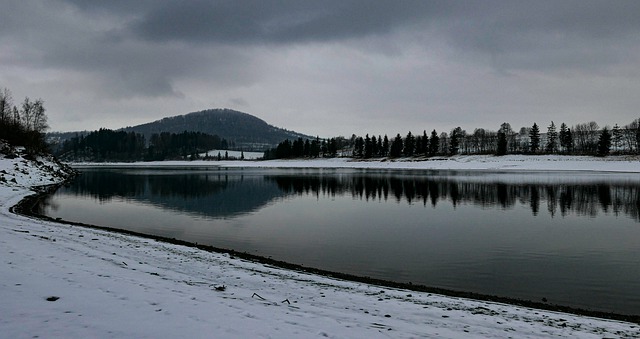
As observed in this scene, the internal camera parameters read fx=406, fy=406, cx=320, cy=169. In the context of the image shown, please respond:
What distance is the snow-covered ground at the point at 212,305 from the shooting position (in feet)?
22.0

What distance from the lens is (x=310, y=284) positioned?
36.6 ft

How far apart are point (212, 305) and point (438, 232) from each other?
14.7 m

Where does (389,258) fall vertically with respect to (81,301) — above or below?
below

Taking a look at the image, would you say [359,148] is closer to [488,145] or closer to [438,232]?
[488,145]

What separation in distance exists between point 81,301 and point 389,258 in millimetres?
10610

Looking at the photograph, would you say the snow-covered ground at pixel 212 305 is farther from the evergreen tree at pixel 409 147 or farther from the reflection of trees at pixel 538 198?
the evergreen tree at pixel 409 147

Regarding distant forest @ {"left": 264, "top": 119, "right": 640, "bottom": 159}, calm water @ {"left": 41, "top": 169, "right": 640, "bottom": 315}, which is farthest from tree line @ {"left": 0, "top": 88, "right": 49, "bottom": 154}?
distant forest @ {"left": 264, "top": 119, "right": 640, "bottom": 159}

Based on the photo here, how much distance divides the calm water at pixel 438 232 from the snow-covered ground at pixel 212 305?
2.87m

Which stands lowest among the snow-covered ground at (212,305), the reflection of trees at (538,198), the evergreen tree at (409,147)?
the reflection of trees at (538,198)

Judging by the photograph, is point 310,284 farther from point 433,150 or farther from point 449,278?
point 433,150

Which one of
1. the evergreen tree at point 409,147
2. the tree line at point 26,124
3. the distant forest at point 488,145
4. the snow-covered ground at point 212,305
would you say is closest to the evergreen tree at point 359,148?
the distant forest at point 488,145

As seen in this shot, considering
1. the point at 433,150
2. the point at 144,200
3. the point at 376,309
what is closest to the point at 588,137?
the point at 433,150

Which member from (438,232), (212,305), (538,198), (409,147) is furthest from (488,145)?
(212,305)

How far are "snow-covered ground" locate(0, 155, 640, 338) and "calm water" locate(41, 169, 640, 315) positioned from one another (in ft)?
9.42
